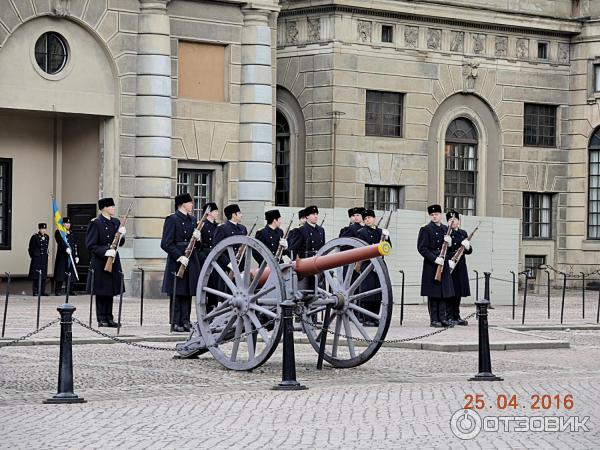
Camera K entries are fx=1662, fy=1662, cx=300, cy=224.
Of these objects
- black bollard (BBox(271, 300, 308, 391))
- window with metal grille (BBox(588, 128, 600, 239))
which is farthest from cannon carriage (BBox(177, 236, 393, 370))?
window with metal grille (BBox(588, 128, 600, 239))

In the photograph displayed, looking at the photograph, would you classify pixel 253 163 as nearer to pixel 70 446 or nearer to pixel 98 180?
pixel 98 180

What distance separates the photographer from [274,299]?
17.9 m

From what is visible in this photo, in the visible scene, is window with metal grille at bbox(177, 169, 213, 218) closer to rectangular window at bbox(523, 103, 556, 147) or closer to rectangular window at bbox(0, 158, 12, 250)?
rectangular window at bbox(0, 158, 12, 250)

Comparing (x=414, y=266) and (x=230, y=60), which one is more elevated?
(x=230, y=60)

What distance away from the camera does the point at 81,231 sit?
3388 cm

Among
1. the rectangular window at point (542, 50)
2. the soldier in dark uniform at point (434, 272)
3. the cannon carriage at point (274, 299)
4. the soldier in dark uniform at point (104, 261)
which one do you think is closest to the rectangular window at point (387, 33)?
the rectangular window at point (542, 50)

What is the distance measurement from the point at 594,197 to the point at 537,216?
1.53 meters

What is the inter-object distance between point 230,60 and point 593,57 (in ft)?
36.0

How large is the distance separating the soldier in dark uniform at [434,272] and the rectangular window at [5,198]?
34.0 feet

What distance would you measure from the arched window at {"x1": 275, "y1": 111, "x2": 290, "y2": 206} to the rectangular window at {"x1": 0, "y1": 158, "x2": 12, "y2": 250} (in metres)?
7.25

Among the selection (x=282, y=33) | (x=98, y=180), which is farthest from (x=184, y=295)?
(x=282, y=33)

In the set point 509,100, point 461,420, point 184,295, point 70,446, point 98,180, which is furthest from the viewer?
point 509,100

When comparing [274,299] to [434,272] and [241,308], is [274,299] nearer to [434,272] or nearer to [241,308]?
[241,308]

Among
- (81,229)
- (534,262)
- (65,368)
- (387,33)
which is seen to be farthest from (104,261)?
(534,262)
